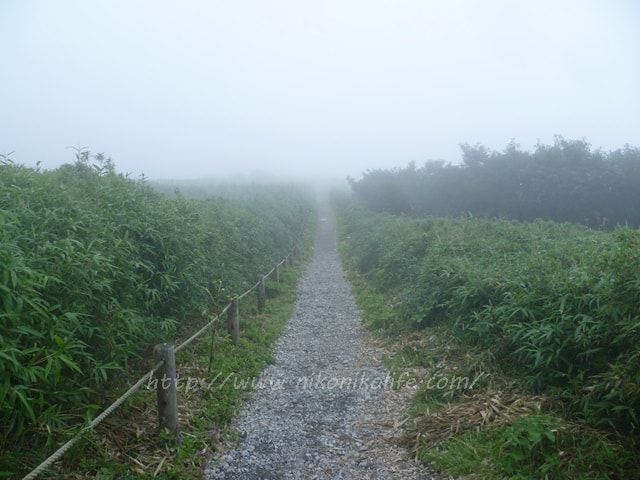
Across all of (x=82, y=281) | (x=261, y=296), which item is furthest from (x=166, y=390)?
(x=261, y=296)

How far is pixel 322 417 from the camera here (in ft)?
17.0

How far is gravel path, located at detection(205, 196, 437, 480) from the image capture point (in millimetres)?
4137

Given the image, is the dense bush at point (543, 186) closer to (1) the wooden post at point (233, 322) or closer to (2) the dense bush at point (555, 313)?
(2) the dense bush at point (555, 313)

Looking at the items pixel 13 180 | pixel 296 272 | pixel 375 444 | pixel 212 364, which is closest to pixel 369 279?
pixel 296 272

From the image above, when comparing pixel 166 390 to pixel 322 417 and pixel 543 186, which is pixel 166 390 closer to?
pixel 322 417

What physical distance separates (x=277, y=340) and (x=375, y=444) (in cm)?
375

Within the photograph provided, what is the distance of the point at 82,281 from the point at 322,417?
3123 mm

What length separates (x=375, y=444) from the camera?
15.0ft

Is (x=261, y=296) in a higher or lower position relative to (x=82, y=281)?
lower

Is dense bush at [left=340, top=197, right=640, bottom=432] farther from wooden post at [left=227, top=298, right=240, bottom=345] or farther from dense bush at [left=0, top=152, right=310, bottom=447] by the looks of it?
dense bush at [left=0, top=152, right=310, bottom=447]

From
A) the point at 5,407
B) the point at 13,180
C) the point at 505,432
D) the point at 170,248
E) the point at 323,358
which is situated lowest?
the point at 323,358

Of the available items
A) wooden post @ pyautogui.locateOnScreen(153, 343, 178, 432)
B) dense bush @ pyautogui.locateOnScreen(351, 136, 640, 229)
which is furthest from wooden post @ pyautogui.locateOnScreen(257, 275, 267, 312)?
dense bush @ pyautogui.locateOnScreen(351, 136, 640, 229)

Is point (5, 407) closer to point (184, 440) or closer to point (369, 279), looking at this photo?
point (184, 440)

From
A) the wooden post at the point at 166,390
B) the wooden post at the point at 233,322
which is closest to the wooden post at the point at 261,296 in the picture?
the wooden post at the point at 233,322
